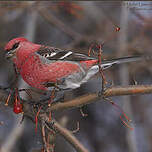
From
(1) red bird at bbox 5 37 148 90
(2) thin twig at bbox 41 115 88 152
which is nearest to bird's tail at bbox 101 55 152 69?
(1) red bird at bbox 5 37 148 90

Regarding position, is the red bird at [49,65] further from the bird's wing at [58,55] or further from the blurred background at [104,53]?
the blurred background at [104,53]

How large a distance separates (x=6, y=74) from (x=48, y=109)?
7.12 ft

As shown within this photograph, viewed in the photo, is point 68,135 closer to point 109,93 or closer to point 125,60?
point 109,93

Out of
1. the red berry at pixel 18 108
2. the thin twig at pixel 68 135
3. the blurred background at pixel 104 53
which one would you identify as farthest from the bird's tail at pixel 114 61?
the blurred background at pixel 104 53

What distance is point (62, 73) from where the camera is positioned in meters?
2.42

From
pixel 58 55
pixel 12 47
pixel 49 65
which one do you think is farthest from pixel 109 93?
pixel 12 47

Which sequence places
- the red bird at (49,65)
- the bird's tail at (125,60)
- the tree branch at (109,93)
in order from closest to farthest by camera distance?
the tree branch at (109,93) < the bird's tail at (125,60) < the red bird at (49,65)

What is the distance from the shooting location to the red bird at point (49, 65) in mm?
2297

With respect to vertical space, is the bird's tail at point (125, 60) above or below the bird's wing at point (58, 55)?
below

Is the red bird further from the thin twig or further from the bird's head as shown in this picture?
the thin twig

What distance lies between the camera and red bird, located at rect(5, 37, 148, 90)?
2.30m

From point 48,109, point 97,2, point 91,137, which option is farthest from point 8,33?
point 48,109

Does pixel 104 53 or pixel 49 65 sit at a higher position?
pixel 104 53

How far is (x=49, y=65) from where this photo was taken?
7.93ft
